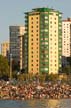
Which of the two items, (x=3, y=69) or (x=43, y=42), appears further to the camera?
(x=43, y=42)

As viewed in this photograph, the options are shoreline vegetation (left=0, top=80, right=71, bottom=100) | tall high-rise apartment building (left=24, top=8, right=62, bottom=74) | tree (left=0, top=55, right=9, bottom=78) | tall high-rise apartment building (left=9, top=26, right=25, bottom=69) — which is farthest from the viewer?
tall high-rise apartment building (left=9, top=26, right=25, bottom=69)

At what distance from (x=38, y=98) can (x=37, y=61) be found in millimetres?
46013

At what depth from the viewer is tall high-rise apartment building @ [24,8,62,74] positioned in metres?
113

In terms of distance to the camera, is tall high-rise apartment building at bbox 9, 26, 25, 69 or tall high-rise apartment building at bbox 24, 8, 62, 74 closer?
tall high-rise apartment building at bbox 24, 8, 62, 74

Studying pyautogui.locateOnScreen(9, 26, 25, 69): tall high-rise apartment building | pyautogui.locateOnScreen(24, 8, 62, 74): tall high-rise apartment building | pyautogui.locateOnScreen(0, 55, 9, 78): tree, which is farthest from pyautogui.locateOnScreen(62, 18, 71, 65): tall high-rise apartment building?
pyautogui.locateOnScreen(0, 55, 9, 78): tree

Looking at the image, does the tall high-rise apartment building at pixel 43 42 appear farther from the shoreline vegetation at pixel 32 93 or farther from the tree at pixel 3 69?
the shoreline vegetation at pixel 32 93

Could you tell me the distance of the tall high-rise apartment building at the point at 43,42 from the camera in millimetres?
112812

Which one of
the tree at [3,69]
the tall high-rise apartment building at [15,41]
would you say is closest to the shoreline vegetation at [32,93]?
the tree at [3,69]

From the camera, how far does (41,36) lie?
373ft

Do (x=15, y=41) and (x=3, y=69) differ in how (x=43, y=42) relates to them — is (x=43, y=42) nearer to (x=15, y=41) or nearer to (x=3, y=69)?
(x=3, y=69)

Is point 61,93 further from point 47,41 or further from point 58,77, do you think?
point 47,41

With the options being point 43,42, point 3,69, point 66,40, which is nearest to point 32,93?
point 3,69

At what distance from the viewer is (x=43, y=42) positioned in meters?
114

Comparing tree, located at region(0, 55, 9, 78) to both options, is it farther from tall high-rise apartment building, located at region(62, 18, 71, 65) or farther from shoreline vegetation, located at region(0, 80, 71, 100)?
tall high-rise apartment building, located at region(62, 18, 71, 65)
